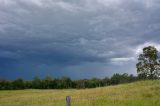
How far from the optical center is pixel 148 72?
73.8 metres

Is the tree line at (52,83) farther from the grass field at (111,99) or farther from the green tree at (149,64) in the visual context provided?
the grass field at (111,99)

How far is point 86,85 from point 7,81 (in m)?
34.7

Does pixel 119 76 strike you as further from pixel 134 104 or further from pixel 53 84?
pixel 134 104

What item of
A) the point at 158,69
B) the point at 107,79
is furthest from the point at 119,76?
the point at 158,69

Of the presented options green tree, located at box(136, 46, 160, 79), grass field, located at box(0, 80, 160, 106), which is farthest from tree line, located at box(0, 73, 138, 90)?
grass field, located at box(0, 80, 160, 106)

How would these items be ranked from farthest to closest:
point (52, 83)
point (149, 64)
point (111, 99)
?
point (52, 83) → point (149, 64) → point (111, 99)

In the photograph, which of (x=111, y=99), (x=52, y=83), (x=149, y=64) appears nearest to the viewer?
(x=111, y=99)

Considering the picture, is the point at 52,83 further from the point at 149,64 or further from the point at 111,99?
the point at 111,99

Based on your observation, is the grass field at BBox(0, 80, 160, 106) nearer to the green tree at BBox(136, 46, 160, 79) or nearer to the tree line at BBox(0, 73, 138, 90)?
the green tree at BBox(136, 46, 160, 79)

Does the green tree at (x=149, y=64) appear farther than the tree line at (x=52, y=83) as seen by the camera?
No

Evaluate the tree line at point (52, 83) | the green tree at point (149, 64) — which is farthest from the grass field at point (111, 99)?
the tree line at point (52, 83)

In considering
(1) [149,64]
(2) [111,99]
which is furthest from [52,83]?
(2) [111,99]

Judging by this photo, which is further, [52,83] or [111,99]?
[52,83]

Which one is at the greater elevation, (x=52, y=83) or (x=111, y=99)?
(x=52, y=83)
